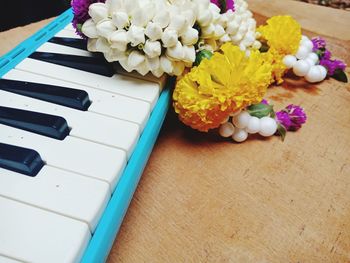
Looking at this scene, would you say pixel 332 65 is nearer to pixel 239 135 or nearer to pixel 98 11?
pixel 239 135

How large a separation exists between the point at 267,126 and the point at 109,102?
379mm

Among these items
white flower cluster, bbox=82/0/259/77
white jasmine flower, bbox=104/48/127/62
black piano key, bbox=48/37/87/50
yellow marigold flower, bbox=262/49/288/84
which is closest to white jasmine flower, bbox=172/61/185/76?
white flower cluster, bbox=82/0/259/77

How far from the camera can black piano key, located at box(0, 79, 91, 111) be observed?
686mm

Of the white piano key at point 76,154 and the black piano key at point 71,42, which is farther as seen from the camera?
the black piano key at point 71,42

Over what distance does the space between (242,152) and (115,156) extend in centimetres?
36

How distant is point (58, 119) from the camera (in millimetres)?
627

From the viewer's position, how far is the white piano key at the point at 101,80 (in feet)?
2.48

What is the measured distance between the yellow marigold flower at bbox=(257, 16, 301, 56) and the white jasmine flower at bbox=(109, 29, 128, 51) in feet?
1.66

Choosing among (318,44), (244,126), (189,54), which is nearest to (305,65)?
(318,44)

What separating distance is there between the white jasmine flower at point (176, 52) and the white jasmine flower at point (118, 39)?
9cm

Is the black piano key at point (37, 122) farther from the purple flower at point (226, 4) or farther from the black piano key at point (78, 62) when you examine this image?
the purple flower at point (226, 4)

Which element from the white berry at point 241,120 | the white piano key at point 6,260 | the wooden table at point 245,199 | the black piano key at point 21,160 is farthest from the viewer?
the white berry at point 241,120

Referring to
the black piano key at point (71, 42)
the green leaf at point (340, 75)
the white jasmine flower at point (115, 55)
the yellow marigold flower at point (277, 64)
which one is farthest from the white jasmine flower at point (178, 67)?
the green leaf at point (340, 75)

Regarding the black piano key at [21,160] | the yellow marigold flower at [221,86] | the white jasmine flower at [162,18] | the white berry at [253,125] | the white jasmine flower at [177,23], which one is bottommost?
the white berry at [253,125]
